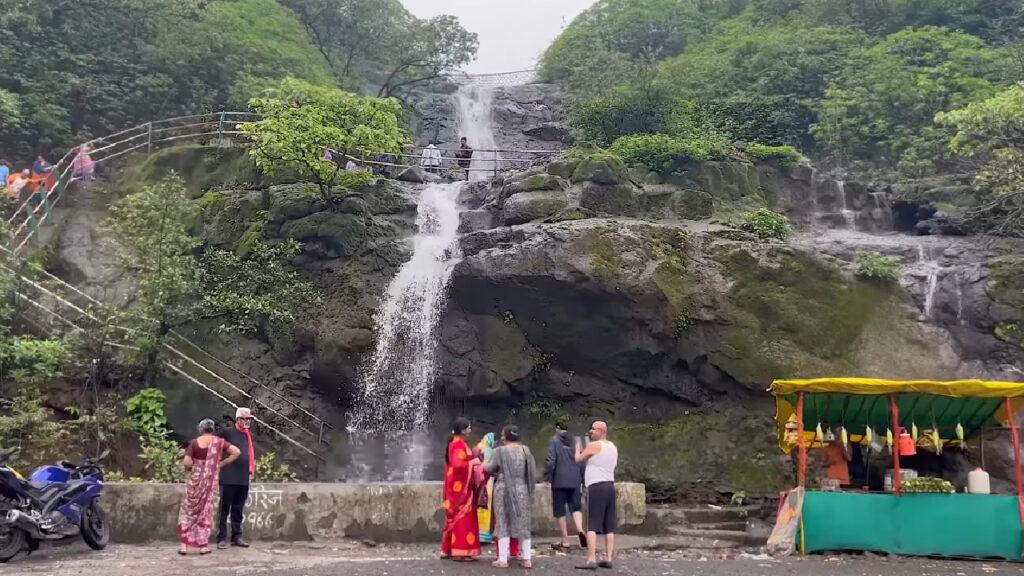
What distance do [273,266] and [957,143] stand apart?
50.3 ft

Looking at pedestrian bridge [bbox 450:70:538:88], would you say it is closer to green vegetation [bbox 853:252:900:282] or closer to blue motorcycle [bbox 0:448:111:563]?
green vegetation [bbox 853:252:900:282]

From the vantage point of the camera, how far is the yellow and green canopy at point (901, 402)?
9.78 meters

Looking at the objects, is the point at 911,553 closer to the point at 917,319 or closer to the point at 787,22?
the point at 917,319

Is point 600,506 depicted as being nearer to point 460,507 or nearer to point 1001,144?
point 460,507

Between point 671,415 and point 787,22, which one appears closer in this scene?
point 671,415

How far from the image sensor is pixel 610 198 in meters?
18.8

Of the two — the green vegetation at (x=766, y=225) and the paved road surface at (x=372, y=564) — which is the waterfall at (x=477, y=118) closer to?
the green vegetation at (x=766, y=225)

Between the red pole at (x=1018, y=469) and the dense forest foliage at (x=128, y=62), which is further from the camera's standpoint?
the dense forest foliage at (x=128, y=62)

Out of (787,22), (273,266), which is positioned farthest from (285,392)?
(787,22)

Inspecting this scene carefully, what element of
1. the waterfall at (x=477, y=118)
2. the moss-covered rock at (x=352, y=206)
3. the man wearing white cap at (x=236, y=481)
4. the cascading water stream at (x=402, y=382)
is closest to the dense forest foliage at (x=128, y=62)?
the waterfall at (x=477, y=118)

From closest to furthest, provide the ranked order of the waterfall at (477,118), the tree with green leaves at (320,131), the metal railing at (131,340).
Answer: the metal railing at (131,340), the tree with green leaves at (320,131), the waterfall at (477,118)

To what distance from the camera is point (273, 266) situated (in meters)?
17.9

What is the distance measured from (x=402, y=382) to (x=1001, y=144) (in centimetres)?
1448

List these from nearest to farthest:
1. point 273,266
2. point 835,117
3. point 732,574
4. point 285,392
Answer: point 732,574
point 285,392
point 273,266
point 835,117
